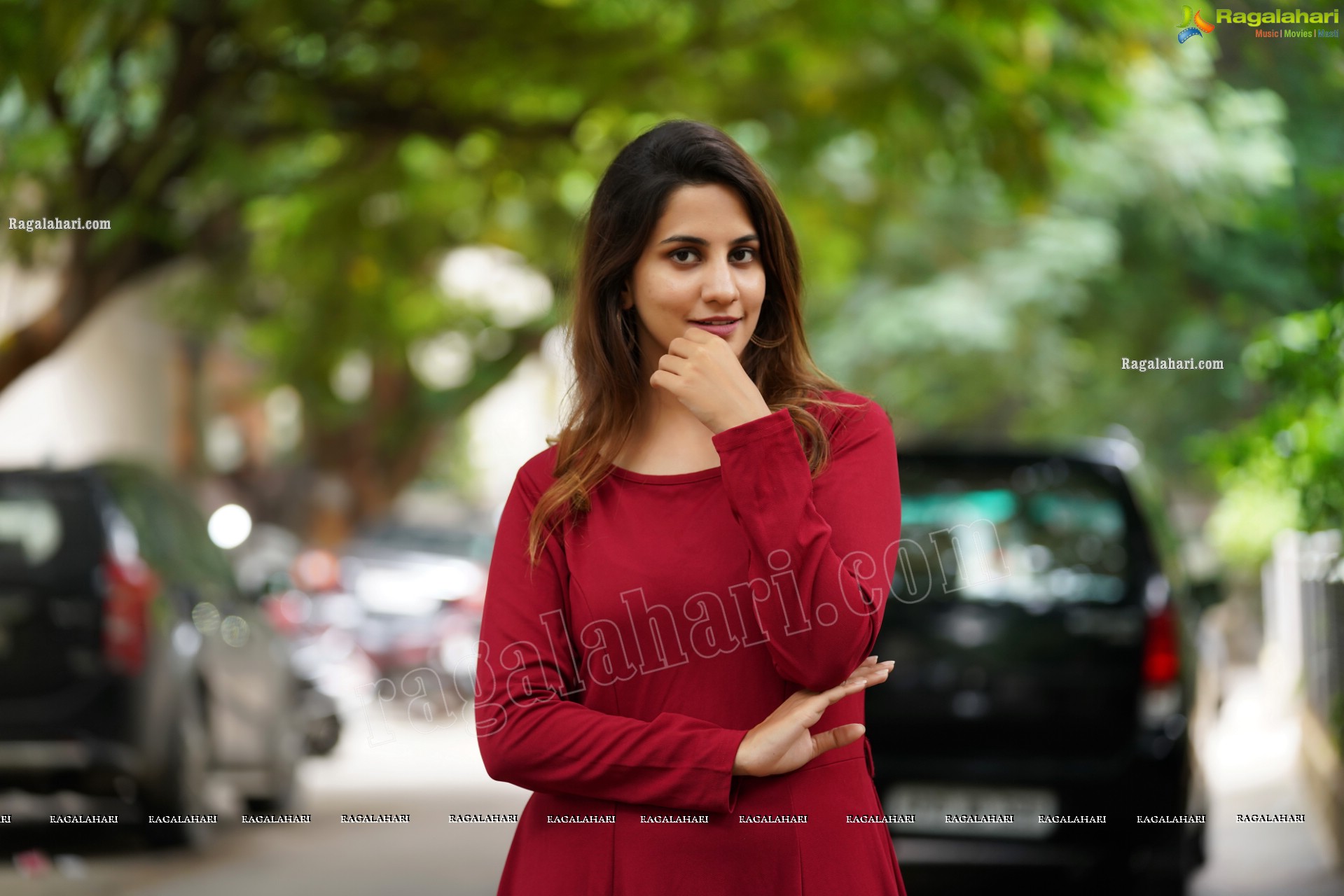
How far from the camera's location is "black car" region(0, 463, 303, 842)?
290 inches

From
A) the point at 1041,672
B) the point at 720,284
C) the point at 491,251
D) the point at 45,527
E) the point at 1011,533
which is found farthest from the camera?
the point at 491,251

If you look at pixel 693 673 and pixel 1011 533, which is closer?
pixel 693 673

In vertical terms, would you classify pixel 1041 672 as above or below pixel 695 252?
below

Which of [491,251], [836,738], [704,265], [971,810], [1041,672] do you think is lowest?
[971,810]

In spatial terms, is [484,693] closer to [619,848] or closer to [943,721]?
[619,848]

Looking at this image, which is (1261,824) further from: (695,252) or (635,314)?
(695,252)

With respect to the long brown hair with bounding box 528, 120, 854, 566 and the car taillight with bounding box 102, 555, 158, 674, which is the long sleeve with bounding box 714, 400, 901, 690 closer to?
the long brown hair with bounding box 528, 120, 854, 566

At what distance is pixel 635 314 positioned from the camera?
2586 mm

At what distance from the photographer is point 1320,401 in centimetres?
607

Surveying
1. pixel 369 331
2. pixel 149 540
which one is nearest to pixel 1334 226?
pixel 149 540

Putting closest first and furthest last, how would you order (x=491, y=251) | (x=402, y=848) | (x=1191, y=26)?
(x=1191, y=26) < (x=402, y=848) < (x=491, y=251)

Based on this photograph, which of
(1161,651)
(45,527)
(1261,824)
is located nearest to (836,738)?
(1161,651)

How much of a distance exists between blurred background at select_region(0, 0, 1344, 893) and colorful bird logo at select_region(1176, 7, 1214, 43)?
0.26 m

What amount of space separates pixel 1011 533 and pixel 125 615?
12.9 ft
